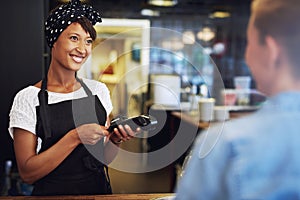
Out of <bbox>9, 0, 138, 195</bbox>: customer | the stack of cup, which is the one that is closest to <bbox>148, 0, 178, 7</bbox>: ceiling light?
the stack of cup

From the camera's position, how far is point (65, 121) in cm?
145

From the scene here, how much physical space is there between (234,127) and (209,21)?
19.1 ft

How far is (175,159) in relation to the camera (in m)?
1.65

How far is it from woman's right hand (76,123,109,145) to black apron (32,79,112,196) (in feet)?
Result: 0.05

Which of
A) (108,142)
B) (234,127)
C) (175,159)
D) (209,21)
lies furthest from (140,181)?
(209,21)

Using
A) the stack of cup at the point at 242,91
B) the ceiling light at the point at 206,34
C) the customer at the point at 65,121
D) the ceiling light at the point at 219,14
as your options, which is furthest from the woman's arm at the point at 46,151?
the ceiling light at the point at 219,14

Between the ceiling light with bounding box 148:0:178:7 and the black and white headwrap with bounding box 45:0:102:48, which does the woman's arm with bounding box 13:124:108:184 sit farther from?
the ceiling light with bounding box 148:0:178:7

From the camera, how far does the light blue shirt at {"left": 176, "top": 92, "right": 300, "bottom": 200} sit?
2.00 feet

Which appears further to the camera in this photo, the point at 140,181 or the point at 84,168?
the point at 140,181

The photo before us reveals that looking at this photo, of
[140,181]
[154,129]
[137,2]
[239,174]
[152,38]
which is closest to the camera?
[239,174]

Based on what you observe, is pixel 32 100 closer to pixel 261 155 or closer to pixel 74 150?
pixel 74 150

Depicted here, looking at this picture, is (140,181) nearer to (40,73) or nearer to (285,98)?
(40,73)

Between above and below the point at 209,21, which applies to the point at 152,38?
below

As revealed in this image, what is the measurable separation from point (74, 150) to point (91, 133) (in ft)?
0.29
